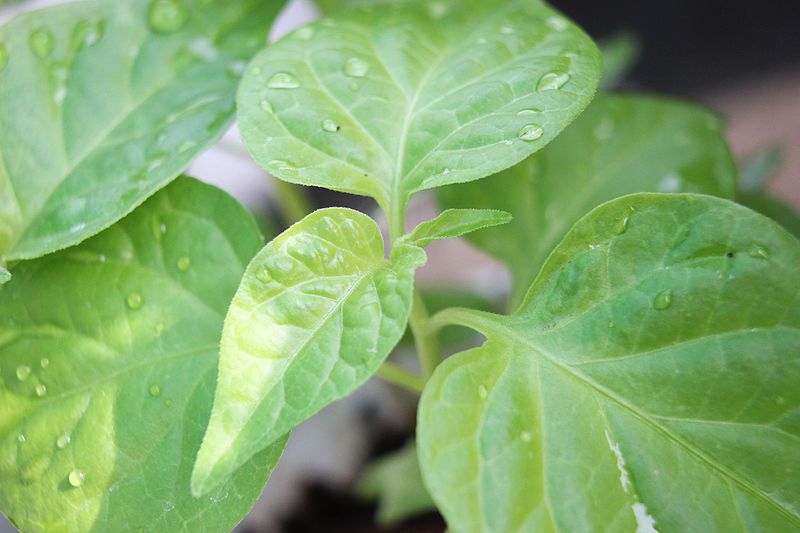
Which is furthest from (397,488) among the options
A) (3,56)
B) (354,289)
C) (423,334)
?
(3,56)

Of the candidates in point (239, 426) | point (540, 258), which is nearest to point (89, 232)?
point (239, 426)

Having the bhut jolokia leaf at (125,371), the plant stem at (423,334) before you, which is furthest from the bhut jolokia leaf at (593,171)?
the bhut jolokia leaf at (125,371)

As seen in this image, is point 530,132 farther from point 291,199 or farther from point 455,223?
point 291,199

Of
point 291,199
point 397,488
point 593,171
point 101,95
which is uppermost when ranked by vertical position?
point 101,95

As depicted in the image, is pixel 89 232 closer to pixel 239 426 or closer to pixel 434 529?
pixel 239 426

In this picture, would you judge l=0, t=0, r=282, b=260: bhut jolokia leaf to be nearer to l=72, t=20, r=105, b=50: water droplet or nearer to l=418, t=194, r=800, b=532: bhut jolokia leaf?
l=72, t=20, r=105, b=50: water droplet

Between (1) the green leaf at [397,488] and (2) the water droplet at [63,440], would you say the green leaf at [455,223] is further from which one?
(1) the green leaf at [397,488]
